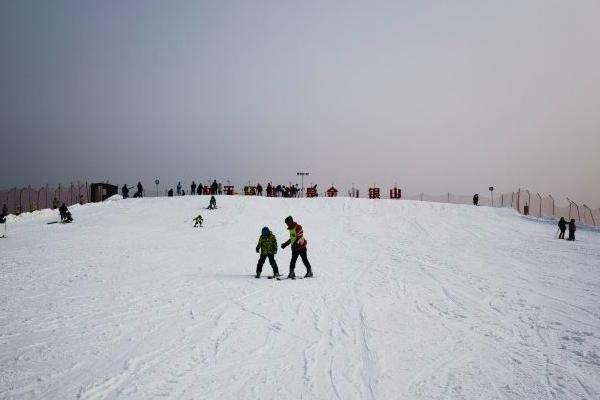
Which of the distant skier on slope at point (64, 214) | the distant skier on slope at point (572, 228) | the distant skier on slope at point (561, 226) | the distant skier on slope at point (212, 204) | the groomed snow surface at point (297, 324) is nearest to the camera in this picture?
the groomed snow surface at point (297, 324)

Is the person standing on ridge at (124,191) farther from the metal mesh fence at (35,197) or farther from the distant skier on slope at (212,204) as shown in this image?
the distant skier on slope at (212,204)

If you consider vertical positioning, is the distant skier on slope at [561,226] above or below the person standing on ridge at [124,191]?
below

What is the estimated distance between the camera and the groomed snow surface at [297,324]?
4.71m

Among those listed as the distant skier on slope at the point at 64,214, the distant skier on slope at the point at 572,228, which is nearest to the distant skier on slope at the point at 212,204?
the distant skier on slope at the point at 64,214

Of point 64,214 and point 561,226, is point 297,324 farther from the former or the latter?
point 64,214

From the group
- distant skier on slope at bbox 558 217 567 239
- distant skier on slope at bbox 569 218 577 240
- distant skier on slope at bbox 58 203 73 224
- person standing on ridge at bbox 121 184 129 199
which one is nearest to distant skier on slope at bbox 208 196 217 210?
distant skier on slope at bbox 58 203 73 224

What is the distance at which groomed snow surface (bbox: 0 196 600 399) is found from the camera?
4.71 metres

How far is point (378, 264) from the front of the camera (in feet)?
48.0

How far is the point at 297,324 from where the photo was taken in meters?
7.00

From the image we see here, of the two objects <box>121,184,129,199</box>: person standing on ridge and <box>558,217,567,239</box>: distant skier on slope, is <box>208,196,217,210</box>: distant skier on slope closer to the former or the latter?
<box>121,184,129,199</box>: person standing on ridge

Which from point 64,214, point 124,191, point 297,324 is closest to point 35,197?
point 124,191

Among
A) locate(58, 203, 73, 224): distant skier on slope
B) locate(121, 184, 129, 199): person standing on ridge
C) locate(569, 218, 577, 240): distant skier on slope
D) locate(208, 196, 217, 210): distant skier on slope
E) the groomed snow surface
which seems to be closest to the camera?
the groomed snow surface

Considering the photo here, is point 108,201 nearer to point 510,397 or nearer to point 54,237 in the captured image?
point 54,237

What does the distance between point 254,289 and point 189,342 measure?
3.96 m
